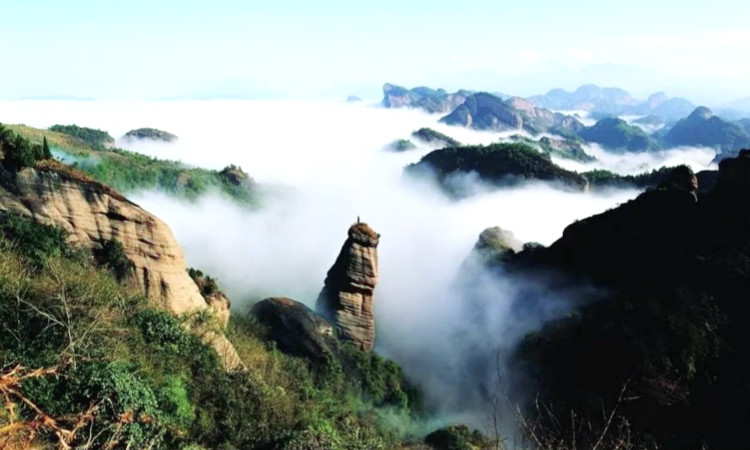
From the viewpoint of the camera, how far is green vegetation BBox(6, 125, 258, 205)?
81.0m

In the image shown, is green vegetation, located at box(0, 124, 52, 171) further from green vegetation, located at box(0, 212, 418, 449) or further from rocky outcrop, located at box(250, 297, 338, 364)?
rocky outcrop, located at box(250, 297, 338, 364)

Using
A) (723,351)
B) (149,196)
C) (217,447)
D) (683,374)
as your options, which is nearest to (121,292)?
(217,447)

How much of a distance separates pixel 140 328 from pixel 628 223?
29.8 meters

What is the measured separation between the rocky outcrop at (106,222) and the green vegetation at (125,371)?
748 millimetres

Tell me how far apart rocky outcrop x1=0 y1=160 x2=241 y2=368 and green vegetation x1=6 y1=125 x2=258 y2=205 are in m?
54.4

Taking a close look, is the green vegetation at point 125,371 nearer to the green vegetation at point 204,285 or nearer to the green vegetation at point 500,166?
the green vegetation at point 204,285

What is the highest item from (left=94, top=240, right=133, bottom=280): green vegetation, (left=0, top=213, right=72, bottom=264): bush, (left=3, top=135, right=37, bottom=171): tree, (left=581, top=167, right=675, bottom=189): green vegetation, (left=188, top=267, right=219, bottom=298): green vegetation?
(left=3, top=135, right=37, bottom=171): tree

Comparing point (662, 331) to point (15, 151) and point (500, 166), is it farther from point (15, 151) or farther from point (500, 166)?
point (500, 166)

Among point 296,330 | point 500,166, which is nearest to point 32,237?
point 296,330

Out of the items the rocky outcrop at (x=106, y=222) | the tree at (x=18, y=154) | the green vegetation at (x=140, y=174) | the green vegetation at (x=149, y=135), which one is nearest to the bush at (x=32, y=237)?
the rocky outcrop at (x=106, y=222)

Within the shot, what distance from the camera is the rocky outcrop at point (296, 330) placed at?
33344 millimetres

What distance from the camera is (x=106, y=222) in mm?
25250

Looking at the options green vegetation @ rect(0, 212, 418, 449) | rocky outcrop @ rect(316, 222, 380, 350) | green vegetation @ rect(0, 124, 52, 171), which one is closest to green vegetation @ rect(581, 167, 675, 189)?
rocky outcrop @ rect(316, 222, 380, 350)

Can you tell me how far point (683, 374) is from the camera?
28078mm
